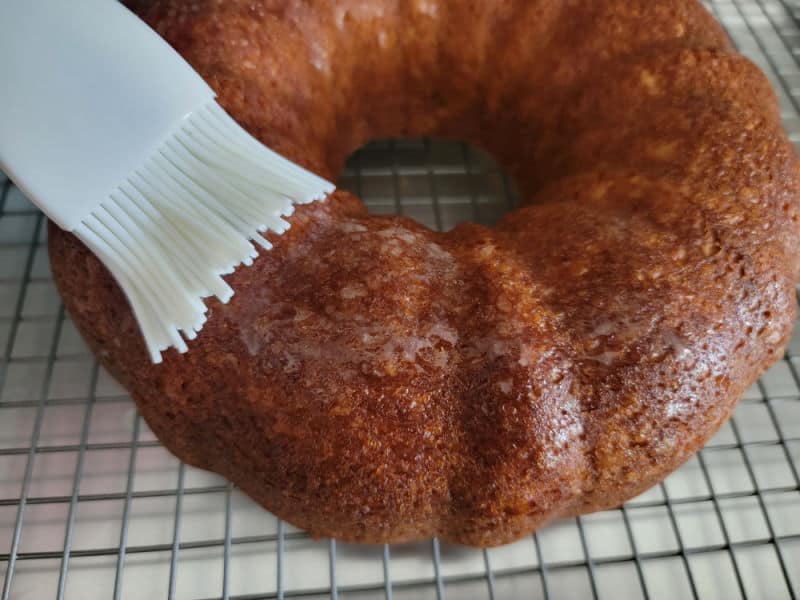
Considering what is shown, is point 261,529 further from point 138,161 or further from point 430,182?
point 430,182

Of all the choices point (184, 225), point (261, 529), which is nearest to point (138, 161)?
point (184, 225)

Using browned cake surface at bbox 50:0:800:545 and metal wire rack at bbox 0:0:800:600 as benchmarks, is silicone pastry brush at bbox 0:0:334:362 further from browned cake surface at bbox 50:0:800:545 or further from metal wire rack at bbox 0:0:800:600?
metal wire rack at bbox 0:0:800:600

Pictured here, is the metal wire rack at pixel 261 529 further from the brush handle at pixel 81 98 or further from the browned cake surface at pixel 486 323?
the brush handle at pixel 81 98

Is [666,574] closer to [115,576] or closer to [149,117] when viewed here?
[115,576]

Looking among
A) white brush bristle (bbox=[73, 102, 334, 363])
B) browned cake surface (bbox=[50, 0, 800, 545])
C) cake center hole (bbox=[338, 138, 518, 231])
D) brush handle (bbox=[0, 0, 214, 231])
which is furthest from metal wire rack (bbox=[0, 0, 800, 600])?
cake center hole (bbox=[338, 138, 518, 231])

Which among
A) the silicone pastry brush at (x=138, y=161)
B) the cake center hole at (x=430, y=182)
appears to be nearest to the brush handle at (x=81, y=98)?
the silicone pastry brush at (x=138, y=161)
